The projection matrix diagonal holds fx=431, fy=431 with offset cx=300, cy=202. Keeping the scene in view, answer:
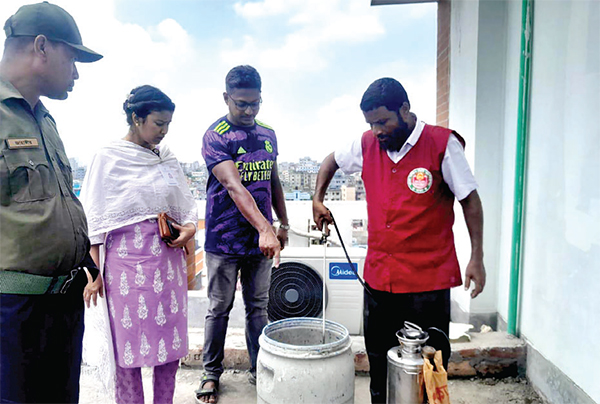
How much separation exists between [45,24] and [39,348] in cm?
113

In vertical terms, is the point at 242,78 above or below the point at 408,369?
above

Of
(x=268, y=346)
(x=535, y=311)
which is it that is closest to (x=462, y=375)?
(x=535, y=311)

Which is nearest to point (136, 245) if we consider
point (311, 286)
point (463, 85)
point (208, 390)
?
point (208, 390)

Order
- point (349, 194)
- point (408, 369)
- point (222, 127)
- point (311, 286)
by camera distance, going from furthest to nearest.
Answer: point (349, 194)
point (311, 286)
point (222, 127)
point (408, 369)

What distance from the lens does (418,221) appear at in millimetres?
2107

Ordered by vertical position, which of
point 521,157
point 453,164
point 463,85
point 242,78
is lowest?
point 453,164

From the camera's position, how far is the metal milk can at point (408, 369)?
1.92 meters

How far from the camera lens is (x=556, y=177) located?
258 cm

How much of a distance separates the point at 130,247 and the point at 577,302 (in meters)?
2.34

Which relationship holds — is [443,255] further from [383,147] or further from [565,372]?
[565,372]

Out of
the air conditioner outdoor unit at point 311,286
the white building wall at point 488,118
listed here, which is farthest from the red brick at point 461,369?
the air conditioner outdoor unit at point 311,286

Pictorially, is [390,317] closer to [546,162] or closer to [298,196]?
[546,162]

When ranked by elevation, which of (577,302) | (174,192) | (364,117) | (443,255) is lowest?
(577,302)

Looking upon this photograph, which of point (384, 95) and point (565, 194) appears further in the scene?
point (565, 194)
